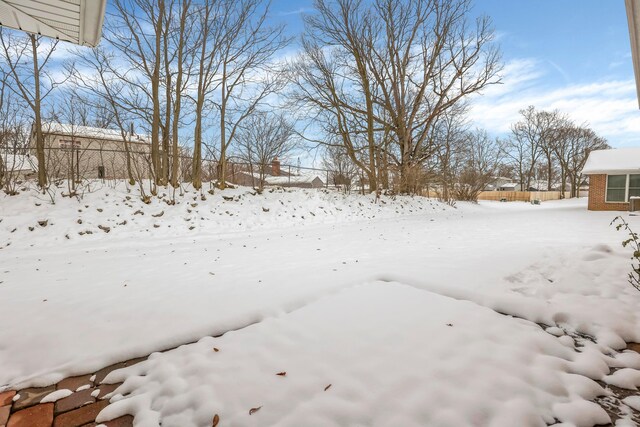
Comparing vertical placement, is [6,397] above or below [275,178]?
below

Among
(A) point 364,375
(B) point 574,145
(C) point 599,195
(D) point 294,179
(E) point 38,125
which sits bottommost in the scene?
(A) point 364,375

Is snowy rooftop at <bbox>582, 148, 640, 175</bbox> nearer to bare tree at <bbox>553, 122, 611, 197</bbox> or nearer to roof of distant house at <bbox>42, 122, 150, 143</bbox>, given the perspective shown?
roof of distant house at <bbox>42, 122, 150, 143</bbox>

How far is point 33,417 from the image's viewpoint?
1.40 metres

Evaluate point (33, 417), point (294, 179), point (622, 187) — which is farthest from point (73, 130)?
point (622, 187)

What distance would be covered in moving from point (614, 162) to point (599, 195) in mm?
1850

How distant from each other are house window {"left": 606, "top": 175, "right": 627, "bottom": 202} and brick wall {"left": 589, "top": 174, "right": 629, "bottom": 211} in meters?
0.18

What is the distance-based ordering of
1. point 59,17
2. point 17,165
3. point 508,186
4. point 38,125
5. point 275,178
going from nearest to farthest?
point 59,17, point 17,165, point 38,125, point 275,178, point 508,186

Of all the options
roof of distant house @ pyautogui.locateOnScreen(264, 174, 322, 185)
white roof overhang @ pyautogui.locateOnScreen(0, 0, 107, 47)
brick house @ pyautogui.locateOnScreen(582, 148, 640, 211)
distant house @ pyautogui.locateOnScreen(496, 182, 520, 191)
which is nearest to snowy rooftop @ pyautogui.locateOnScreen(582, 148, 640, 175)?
brick house @ pyautogui.locateOnScreen(582, 148, 640, 211)

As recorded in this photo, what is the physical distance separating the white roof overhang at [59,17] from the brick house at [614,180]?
63.6 ft

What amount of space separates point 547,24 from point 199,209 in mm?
11704

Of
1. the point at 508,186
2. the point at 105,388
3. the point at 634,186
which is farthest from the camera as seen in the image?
the point at 508,186

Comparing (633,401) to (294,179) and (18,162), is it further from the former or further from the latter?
(294,179)

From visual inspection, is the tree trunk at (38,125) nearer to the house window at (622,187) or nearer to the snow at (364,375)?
the snow at (364,375)

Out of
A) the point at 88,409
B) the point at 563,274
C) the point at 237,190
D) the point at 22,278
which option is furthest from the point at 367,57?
the point at 88,409
